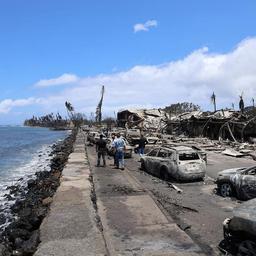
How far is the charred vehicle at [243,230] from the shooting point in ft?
27.6

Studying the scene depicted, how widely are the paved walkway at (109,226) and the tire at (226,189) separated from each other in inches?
101

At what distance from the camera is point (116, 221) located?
12445mm

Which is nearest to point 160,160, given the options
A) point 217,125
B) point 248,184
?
point 248,184

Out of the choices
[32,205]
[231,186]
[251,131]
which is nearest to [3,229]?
[32,205]

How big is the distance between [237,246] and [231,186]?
682 centimetres

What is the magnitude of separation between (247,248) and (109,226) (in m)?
4.32

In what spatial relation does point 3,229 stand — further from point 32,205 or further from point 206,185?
point 206,185

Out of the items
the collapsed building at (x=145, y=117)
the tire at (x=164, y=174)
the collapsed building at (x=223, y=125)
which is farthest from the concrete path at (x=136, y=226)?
the collapsed building at (x=145, y=117)

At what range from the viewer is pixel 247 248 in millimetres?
8531

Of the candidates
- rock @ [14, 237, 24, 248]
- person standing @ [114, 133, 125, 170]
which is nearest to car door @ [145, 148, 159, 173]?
person standing @ [114, 133, 125, 170]

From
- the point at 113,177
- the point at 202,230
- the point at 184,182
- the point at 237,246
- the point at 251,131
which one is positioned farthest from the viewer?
the point at 251,131

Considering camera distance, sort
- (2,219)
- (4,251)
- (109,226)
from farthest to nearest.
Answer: (2,219) → (109,226) → (4,251)

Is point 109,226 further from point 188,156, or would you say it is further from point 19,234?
point 188,156

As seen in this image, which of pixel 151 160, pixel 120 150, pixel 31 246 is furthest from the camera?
pixel 120 150
